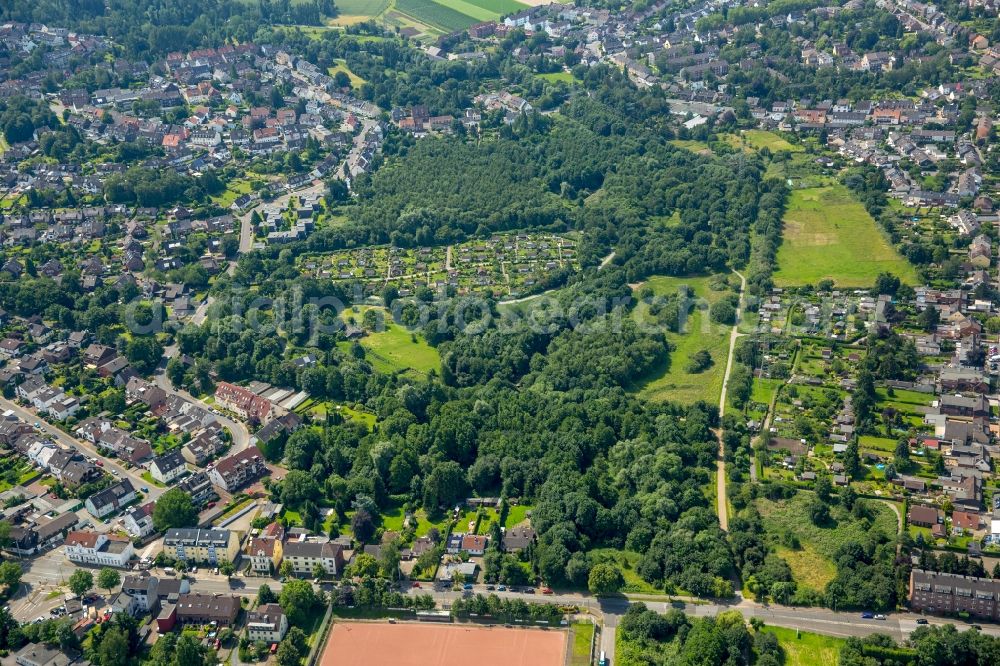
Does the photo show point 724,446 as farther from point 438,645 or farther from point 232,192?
point 232,192

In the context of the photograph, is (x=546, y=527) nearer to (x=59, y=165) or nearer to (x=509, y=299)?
(x=509, y=299)

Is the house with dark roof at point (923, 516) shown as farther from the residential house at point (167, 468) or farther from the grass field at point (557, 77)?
the grass field at point (557, 77)

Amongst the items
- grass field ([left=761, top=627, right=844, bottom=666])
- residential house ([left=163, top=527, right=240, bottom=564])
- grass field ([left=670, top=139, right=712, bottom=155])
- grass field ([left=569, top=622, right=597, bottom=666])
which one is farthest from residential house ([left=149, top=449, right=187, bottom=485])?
grass field ([left=670, top=139, right=712, bottom=155])

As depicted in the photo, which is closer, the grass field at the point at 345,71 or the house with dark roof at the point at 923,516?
the house with dark roof at the point at 923,516

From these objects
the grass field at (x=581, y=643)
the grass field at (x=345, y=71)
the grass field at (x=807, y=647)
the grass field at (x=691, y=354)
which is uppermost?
the grass field at (x=807, y=647)

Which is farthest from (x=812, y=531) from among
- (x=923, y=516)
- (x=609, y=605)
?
(x=609, y=605)

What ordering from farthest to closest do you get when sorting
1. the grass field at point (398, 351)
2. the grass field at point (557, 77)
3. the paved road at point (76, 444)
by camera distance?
1. the grass field at point (557, 77)
2. the grass field at point (398, 351)
3. the paved road at point (76, 444)

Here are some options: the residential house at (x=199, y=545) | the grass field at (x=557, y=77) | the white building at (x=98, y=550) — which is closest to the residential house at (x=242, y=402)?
the residential house at (x=199, y=545)
